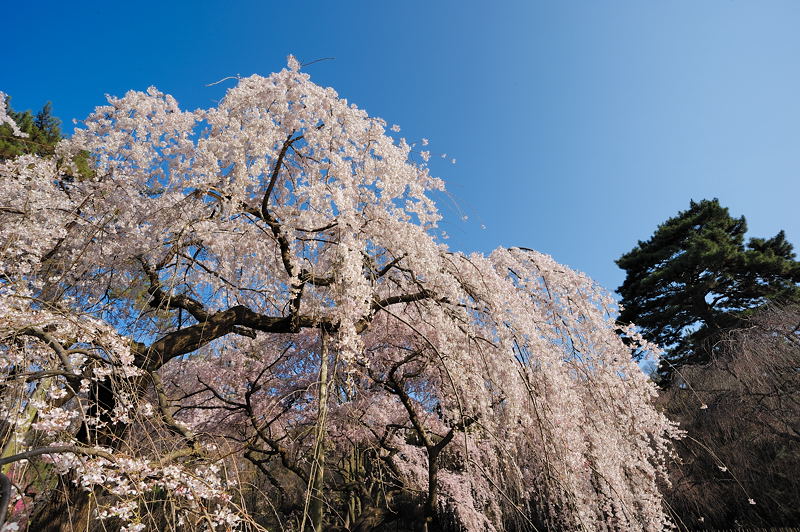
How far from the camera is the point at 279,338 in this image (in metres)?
5.88

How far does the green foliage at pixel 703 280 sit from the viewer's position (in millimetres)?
12773

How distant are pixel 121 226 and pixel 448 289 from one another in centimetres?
323

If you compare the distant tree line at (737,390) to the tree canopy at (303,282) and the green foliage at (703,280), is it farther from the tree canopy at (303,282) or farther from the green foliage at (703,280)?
the tree canopy at (303,282)

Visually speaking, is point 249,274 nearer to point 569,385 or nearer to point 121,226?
point 121,226

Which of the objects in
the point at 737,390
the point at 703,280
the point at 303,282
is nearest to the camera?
the point at 303,282

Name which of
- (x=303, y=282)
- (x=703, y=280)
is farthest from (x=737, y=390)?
(x=303, y=282)

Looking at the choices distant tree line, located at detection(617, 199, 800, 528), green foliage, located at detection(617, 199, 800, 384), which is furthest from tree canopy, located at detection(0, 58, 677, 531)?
green foliage, located at detection(617, 199, 800, 384)

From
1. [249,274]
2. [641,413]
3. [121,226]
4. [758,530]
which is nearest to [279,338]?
[249,274]

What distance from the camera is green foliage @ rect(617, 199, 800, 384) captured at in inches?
503

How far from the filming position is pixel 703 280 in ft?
44.2

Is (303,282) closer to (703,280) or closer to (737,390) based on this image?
(737,390)

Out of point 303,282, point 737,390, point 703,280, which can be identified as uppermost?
point 703,280

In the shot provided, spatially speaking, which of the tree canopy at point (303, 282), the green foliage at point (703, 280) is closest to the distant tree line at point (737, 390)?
the green foliage at point (703, 280)

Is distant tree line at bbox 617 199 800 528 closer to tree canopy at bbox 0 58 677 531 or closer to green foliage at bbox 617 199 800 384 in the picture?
green foliage at bbox 617 199 800 384
